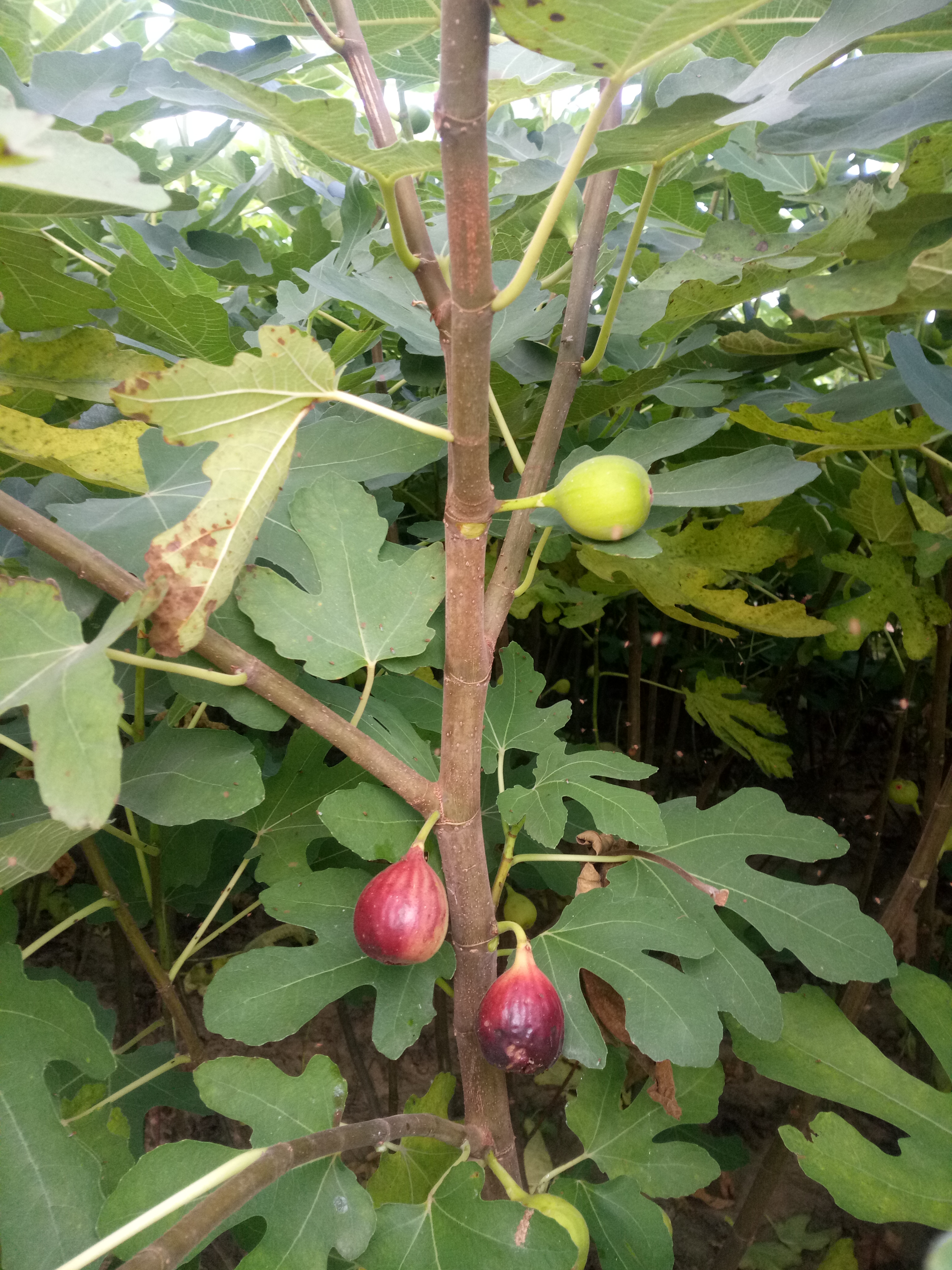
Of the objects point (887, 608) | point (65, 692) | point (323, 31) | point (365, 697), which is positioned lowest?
point (887, 608)

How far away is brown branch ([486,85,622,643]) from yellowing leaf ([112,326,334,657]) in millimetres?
256

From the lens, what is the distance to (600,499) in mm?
534

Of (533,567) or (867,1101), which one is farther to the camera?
(867,1101)

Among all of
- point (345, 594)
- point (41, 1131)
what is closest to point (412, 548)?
point (345, 594)

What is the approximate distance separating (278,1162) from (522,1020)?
20cm

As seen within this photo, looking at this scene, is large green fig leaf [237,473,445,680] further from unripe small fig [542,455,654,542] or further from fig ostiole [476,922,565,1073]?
fig ostiole [476,922,565,1073]

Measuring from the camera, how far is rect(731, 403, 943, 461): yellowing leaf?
773 mm

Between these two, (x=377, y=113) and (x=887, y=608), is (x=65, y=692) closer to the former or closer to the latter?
(x=377, y=113)

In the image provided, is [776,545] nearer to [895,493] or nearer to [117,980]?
[895,493]

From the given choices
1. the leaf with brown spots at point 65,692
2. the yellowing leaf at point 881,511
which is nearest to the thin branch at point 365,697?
the leaf with brown spots at point 65,692

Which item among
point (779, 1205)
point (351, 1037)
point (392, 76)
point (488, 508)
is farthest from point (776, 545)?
point (779, 1205)

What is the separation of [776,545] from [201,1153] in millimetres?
832

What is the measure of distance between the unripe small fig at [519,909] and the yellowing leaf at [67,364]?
82 cm

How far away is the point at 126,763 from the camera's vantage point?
69cm
